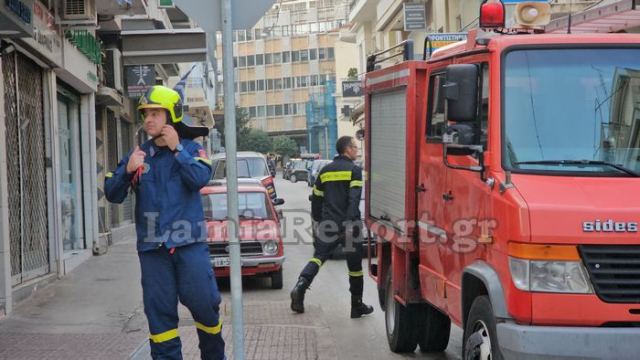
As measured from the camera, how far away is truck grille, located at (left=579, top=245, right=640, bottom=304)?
411cm

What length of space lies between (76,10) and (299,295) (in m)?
6.30

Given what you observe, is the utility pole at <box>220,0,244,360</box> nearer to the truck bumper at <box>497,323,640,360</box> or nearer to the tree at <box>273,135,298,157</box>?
the truck bumper at <box>497,323,640,360</box>

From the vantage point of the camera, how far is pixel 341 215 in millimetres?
8844

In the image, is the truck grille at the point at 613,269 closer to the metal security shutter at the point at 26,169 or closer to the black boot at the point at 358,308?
the black boot at the point at 358,308

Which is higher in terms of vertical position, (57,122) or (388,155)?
(57,122)

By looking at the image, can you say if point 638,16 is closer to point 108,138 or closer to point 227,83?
point 227,83

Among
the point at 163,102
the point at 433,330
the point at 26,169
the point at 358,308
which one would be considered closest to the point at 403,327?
the point at 433,330

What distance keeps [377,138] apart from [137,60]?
12445 millimetres

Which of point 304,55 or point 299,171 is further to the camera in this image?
point 304,55

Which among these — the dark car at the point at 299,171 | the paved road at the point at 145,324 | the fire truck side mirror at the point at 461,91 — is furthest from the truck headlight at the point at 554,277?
the dark car at the point at 299,171

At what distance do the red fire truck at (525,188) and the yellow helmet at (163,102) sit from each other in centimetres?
175

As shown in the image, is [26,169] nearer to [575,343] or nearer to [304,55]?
[575,343]

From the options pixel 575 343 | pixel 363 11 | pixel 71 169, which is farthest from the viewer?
pixel 363 11

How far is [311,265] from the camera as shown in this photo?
903 cm
